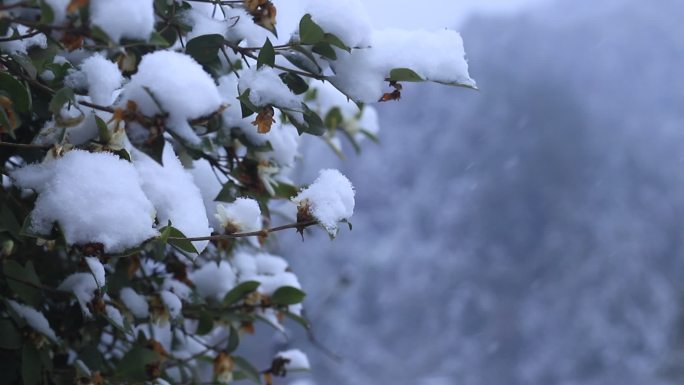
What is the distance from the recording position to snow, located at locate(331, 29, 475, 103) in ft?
2.37

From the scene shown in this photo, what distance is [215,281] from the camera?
1.10 meters

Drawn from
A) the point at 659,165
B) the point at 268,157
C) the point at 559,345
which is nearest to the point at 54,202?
the point at 268,157

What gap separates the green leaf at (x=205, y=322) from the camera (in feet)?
3.43

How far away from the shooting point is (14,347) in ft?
2.75

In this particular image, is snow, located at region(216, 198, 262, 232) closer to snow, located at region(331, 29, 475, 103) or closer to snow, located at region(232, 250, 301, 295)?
snow, located at region(331, 29, 475, 103)

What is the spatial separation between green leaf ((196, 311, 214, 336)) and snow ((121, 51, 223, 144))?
17.6 inches

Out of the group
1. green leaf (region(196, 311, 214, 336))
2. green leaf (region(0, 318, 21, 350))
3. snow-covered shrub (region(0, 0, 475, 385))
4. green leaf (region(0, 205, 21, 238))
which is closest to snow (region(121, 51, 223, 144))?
snow-covered shrub (region(0, 0, 475, 385))

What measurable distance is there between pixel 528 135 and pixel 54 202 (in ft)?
30.6

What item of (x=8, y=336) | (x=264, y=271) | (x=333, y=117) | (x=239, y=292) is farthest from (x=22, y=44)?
(x=333, y=117)

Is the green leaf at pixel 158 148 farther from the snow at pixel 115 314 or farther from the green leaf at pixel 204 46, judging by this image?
the snow at pixel 115 314

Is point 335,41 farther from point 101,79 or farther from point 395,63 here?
point 101,79

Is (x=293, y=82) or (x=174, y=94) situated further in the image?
(x=293, y=82)

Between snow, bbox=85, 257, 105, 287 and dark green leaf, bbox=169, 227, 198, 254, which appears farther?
snow, bbox=85, 257, 105, 287

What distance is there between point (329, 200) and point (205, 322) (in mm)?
413
